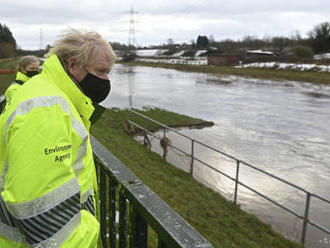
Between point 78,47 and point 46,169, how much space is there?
0.73 metres

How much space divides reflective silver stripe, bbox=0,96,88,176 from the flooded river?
667cm

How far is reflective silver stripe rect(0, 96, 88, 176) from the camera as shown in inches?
48.4

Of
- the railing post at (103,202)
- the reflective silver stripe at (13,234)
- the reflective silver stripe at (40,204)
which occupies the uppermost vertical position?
the reflective silver stripe at (40,204)

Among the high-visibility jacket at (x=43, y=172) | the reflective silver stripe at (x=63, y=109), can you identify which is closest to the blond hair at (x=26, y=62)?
the high-visibility jacket at (x=43, y=172)

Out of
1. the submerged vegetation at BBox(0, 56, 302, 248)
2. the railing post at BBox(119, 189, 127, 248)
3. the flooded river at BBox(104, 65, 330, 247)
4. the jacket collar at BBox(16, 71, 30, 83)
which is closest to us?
the railing post at BBox(119, 189, 127, 248)

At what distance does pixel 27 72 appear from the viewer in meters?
4.70

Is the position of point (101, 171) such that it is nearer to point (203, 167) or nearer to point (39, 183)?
point (39, 183)

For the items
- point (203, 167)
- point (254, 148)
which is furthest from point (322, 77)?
point (203, 167)

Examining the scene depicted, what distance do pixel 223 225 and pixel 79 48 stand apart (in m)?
5.99

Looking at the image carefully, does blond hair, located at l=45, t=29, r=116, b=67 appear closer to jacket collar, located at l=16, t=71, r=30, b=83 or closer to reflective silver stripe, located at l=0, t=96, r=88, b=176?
reflective silver stripe, located at l=0, t=96, r=88, b=176

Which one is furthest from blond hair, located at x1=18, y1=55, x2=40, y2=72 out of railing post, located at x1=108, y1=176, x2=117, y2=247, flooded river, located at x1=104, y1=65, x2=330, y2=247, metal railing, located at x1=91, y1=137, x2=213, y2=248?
flooded river, located at x1=104, y1=65, x2=330, y2=247

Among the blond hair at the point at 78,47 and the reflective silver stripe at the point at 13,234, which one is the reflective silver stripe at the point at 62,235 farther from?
the blond hair at the point at 78,47

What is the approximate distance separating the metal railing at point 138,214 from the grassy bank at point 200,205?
13.3 feet

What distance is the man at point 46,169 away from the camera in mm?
1155
